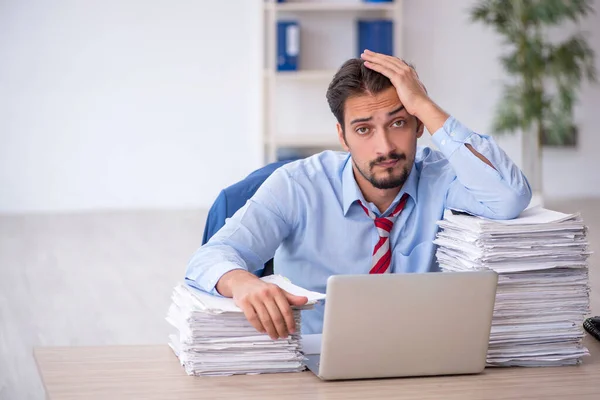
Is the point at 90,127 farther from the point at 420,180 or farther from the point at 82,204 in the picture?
the point at 420,180

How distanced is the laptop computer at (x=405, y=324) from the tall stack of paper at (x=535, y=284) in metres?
0.14

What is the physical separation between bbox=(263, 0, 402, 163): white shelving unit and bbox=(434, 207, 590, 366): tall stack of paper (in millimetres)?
5454

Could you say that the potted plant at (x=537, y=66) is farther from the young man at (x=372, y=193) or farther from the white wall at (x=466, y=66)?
the young man at (x=372, y=193)

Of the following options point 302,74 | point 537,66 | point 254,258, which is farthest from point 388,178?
point 537,66

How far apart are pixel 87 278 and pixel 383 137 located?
3317 mm

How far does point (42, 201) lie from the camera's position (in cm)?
719

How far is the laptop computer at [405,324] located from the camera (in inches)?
55.1

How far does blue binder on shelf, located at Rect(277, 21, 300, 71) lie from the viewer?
6992mm

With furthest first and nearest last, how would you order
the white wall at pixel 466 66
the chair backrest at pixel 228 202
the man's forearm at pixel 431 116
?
the white wall at pixel 466 66, the chair backrest at pixel 228 202, the man's forearm at pixel 431 116

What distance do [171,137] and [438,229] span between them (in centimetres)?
553

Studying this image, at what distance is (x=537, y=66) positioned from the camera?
22.7 ft

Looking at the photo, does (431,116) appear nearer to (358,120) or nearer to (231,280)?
(358,120)

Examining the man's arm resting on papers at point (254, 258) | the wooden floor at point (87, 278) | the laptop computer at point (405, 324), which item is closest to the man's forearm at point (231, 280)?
the man's arm resting on papers at point (254, 258)

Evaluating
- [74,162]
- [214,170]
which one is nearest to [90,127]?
[74,162]
